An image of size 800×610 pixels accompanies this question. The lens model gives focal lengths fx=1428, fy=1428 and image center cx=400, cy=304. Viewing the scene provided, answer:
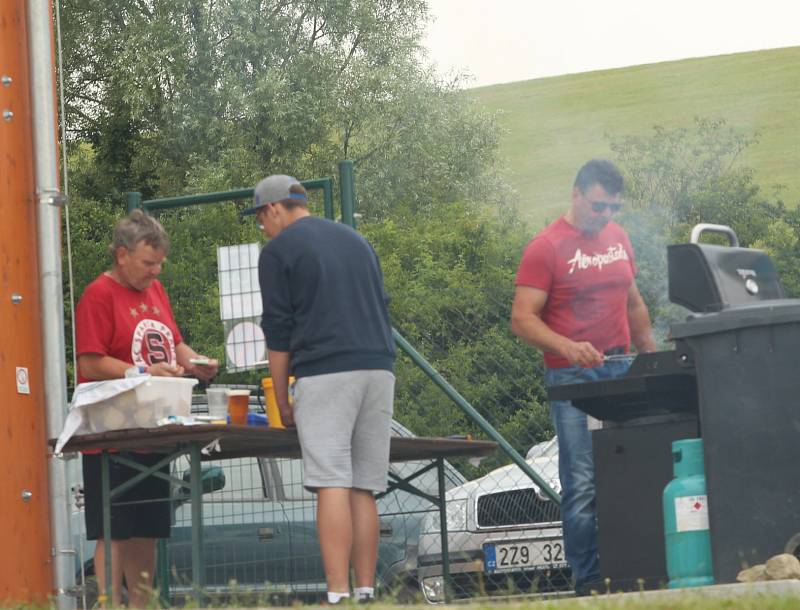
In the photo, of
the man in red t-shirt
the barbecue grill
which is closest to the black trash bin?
the barbecue grill

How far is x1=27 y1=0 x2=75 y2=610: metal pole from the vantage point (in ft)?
21.1

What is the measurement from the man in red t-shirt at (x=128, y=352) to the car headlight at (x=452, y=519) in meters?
2.57

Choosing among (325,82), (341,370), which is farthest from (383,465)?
(325,82)

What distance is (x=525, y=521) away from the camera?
8.83m

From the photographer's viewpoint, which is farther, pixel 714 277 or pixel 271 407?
pixel 271 407

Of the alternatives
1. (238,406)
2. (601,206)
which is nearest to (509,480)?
(601,206)

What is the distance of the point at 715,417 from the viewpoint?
5.28 m

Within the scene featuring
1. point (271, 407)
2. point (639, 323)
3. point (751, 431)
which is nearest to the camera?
point (751, 431)

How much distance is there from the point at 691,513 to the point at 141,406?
7.08 ft

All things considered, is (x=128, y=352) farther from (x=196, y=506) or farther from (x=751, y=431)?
(x=751, y=431)

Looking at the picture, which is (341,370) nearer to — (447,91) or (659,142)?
(447,91)

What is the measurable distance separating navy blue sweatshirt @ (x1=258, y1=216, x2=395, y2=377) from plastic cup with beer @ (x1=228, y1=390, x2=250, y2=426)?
0.51 metres

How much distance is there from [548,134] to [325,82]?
2793cm

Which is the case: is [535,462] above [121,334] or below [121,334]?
below
